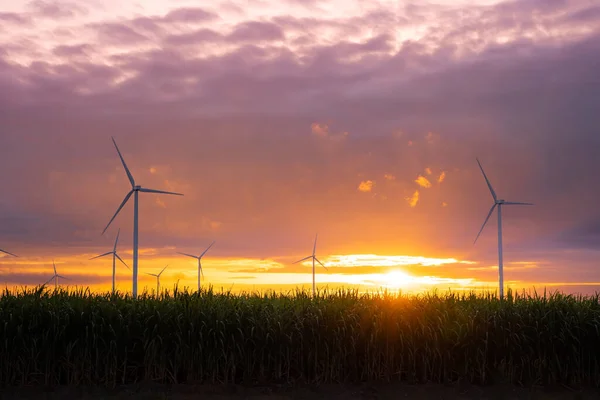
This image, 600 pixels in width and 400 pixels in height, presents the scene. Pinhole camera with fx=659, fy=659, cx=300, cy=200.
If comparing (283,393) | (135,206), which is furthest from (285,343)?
(135,206)

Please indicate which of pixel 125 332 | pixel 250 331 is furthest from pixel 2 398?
pixel 250 331

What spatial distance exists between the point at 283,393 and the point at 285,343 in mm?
1322

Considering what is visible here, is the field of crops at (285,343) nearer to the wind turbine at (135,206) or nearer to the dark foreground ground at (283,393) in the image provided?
the dark foreground ground at (283,393)

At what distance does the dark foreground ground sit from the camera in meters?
17.2

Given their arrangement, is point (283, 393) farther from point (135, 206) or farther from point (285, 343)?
point (135, 206)

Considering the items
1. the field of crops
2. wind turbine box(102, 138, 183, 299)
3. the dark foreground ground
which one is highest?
wind turbine box(102, 138, 183, 299)

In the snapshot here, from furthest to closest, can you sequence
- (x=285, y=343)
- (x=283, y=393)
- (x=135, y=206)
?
(x=135, y=206), (x=285, y=343), (x=283, y=393)

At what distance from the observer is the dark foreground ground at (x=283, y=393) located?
17.2 m

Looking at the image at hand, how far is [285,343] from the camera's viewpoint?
58.8ft

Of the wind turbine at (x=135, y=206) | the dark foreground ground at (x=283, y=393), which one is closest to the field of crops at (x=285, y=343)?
the dark foreground ground at (x=283, y=393)

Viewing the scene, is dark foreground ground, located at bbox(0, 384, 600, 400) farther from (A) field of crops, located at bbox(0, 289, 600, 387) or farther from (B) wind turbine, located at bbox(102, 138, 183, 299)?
(B) wind turbine, located at bbox(102, 138, 183, 299)

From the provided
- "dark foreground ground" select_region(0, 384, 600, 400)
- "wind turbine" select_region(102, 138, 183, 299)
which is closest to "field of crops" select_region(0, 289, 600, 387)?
"dark foreground ground" select_region(0, 384, 600, 400)

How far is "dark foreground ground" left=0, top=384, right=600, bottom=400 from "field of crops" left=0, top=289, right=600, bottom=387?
0.35m

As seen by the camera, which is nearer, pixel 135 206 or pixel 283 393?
pixel 283 393
